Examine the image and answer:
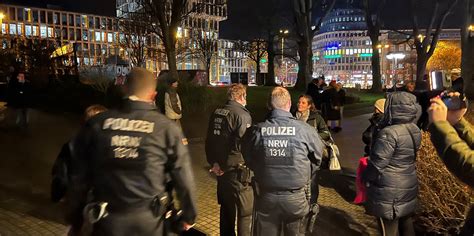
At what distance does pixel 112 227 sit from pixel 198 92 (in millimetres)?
15319

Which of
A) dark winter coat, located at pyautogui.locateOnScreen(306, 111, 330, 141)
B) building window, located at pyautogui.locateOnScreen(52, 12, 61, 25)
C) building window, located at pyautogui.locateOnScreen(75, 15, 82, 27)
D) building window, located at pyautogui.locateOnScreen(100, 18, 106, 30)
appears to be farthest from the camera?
building window, located at pyautogui.locateOnScreen(100, 18, 106, 30)

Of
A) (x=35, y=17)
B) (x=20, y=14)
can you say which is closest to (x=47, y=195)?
(x=20, y=14)

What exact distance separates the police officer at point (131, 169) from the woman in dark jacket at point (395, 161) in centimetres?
199

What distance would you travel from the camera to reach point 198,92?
1805 cm

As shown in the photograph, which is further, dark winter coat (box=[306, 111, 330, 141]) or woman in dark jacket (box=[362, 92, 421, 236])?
dark winter coat (box=[306, 111, 330, 141])

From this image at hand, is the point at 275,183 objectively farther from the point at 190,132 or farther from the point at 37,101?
the point at 37,101

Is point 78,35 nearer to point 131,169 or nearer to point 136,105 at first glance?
point 136,105

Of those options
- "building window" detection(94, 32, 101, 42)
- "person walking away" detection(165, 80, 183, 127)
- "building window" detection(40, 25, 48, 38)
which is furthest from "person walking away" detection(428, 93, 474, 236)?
"building window" detection(94, 32, 101, 42)

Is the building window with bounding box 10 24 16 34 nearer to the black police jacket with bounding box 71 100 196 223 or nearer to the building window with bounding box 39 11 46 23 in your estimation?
the building window with bounding box 39 11 46 23

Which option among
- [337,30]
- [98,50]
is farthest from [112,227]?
[337,30]

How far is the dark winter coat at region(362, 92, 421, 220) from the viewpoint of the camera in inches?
154

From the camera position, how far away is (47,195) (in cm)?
687

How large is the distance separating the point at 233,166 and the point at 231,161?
63mm

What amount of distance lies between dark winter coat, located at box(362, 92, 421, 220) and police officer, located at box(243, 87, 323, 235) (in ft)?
2.17
